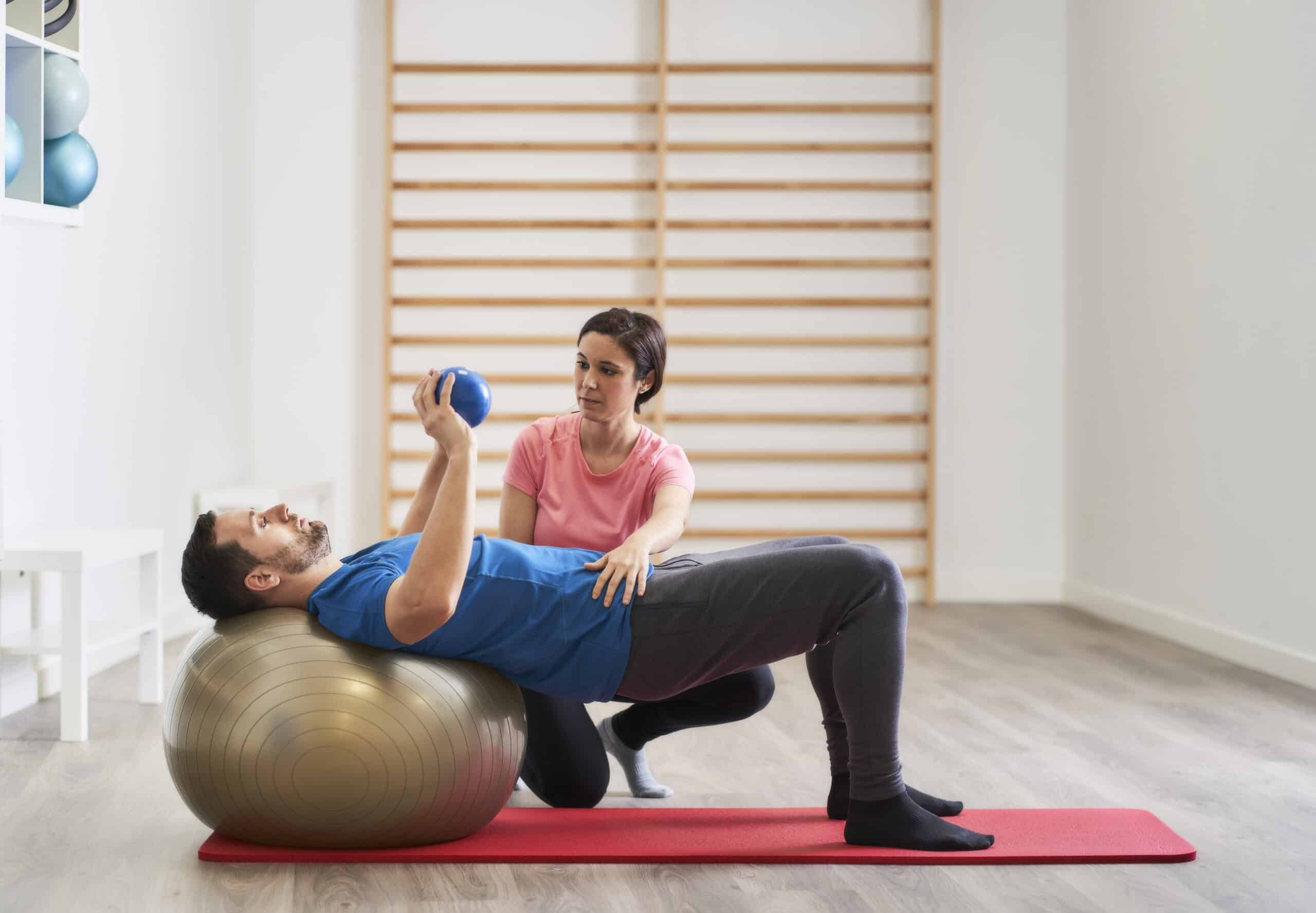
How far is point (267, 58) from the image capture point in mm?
5113

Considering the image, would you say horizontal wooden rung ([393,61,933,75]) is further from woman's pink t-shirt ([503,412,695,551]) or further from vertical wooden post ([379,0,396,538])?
woman's pink t-shirt ([503,412,695,551])

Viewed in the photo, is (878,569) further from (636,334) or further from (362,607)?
(362,607)

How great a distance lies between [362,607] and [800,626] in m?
0.70

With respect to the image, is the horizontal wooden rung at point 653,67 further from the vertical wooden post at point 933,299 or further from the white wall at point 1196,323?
the white wall at point 1196,323

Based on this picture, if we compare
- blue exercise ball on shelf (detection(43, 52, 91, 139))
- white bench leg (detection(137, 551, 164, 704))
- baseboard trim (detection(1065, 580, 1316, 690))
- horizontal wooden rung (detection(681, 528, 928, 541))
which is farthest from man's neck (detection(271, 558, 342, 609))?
horizontal wooden rung (detection(681, 528, 928, 541))

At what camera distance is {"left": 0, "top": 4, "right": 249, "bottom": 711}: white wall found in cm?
321

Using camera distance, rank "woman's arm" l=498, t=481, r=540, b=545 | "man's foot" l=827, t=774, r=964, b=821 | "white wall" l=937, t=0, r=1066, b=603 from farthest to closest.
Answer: "white wall" l=937, t=0, r=1066, b=603
"woman's arm" l=498, t=481, r=540, b=545
"man's foot" l=827, t=774, r=964, b=821

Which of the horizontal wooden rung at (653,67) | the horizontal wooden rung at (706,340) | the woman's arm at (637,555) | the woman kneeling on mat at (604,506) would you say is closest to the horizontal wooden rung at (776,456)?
the horizontal wooden rung at (706,340)

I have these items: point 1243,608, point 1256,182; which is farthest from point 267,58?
point 1243,608

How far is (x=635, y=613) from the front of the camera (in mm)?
1941

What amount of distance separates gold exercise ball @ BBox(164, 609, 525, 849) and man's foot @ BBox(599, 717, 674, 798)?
1.60 ft

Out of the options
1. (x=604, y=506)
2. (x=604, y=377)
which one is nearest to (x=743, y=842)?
(x=604, y=506)

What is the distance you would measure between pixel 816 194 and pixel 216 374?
104 inches

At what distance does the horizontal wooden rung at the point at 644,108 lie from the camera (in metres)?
5.11
